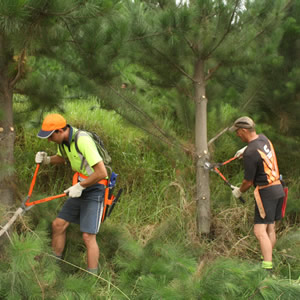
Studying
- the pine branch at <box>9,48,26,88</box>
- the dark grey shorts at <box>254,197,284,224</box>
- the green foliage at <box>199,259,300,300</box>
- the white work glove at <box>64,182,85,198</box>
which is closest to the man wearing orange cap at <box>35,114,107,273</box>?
the white work glove at <box>64,182,85,198</box>

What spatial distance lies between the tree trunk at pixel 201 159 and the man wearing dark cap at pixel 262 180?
26.3 inches

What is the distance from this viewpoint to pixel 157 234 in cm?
453

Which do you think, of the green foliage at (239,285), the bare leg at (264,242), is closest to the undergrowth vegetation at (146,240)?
the green foliage at (239,285)

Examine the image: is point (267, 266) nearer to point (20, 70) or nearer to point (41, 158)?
point (41, 158)

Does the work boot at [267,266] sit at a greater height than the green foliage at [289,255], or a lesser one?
greater

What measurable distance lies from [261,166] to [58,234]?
79.2 inches

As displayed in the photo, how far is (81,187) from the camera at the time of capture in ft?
11.9

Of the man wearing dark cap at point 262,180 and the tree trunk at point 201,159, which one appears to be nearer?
the man wearing dark cap at point 262,180

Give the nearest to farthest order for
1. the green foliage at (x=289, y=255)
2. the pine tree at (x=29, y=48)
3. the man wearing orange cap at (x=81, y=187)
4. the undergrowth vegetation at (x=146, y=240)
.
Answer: the undergrowth vegetation at (x=146, y=240) < the pine tree at (x=29, y=48) < the man wearing orange cap at (x=81, y=187) < the green foliage at (x=289, y=255)

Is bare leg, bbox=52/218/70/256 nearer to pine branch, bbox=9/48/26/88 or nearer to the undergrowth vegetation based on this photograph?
the undergrowth vegetation

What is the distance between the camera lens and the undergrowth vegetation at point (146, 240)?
113 inches

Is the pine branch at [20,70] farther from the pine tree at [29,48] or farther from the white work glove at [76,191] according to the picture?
the white work glove at [76,191]

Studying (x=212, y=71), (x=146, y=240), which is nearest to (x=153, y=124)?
(x=212, y=71)

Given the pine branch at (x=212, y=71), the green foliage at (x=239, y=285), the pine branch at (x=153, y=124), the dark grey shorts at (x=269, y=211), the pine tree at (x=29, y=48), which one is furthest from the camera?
the pine branch at (x=212, y=71)
